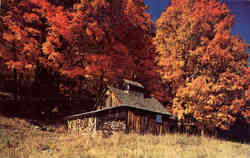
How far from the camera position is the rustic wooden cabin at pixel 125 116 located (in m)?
14.9

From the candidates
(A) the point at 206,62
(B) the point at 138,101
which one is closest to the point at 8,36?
(B) the point at 138,101

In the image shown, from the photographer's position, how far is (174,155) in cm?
773

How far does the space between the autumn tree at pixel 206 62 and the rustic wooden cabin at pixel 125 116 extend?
226cm

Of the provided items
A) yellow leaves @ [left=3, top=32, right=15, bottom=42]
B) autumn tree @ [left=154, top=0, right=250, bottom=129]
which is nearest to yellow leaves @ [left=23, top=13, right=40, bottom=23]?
yellow leaves @ [left=3, top=32, right=15, bottom=42]

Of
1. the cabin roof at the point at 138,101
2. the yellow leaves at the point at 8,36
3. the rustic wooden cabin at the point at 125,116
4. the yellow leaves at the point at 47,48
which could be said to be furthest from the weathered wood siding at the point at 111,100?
the yellow leaves at the point at 8,36

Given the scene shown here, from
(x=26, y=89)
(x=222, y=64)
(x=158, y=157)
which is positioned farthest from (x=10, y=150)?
(x=222, y=64)

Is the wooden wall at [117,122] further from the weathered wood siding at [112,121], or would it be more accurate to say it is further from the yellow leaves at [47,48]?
the yellow leaves at [47,48]

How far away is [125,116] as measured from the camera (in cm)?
1538

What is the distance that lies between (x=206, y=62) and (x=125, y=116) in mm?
8881

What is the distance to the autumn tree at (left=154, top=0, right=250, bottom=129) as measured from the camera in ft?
52.1

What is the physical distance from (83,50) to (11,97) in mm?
9374

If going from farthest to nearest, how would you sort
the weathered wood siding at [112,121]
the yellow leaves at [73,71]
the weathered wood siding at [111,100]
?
1. the yellow leaves at [73,71]
2. the weathered wood siding at [111,100]
3. the weathered wood siding at [112,121]

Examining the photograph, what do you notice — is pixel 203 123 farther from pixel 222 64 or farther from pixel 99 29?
pixel 99 29

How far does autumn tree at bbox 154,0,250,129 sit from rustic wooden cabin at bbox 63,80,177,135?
2.26m
